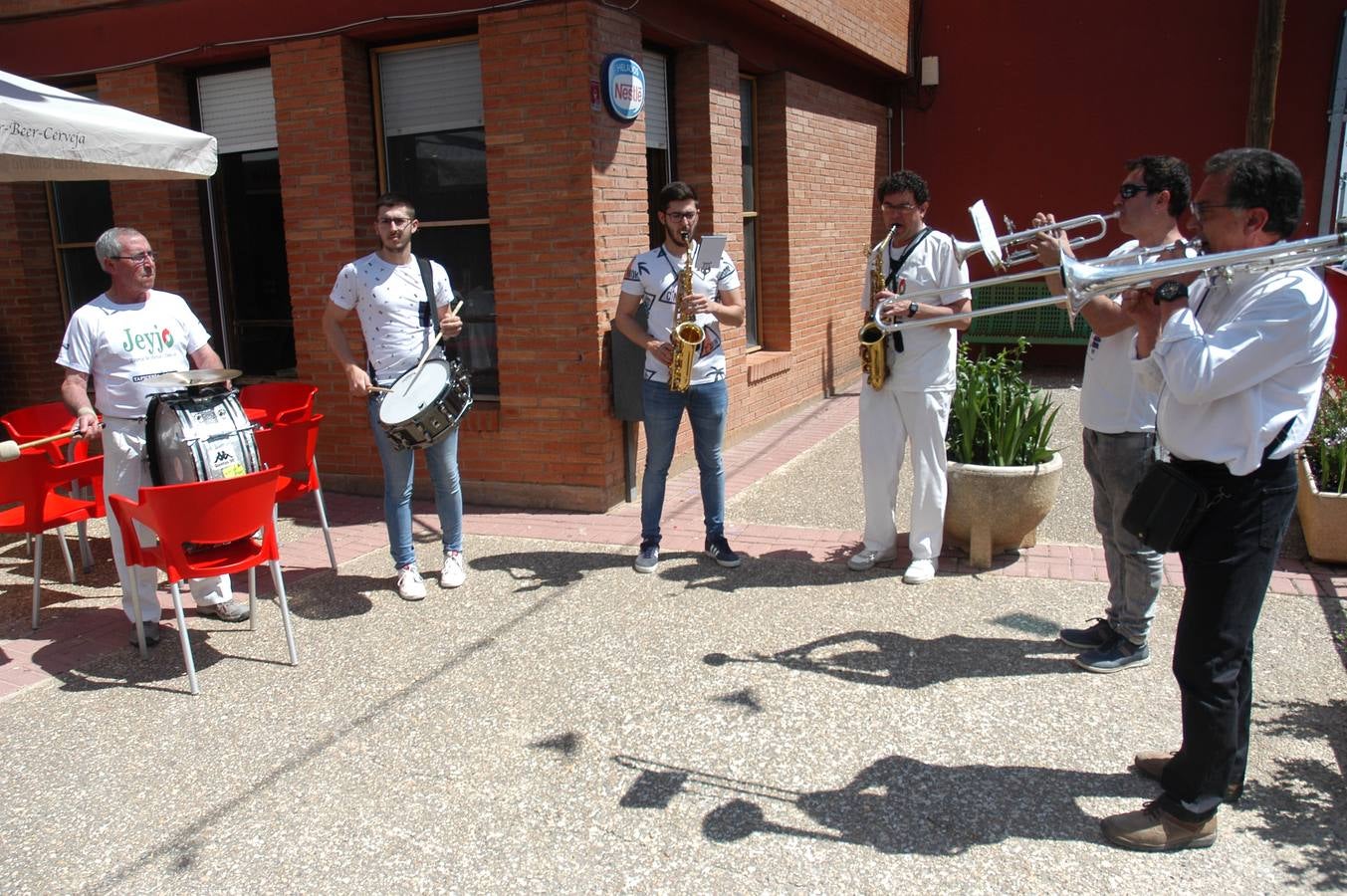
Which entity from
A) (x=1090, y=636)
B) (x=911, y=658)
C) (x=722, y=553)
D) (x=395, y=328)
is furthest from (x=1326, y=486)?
(x=395, y=328)

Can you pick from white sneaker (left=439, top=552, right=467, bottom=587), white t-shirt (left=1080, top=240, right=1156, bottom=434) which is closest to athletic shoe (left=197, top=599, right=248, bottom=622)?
white sneaker (left=439, top=552, right=467, bottom=587)

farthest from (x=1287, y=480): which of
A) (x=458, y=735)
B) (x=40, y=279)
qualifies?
(x=40, y=279)

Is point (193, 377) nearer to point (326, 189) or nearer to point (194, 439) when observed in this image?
point (194, 439)

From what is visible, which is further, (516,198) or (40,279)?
(40,279)

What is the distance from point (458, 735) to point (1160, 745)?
2476 mm

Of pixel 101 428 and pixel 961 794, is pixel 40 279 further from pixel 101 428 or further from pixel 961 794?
pixel 961 794

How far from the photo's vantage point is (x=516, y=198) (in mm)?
6484

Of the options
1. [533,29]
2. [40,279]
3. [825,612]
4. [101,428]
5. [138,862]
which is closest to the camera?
[138,862]

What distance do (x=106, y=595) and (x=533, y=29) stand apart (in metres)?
4.02

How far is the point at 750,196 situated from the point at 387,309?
16.7 ft

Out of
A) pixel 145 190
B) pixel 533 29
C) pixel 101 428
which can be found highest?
pixel 533 29

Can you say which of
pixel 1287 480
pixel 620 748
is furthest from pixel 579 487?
pixel 1287 480

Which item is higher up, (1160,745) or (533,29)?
(533,29)

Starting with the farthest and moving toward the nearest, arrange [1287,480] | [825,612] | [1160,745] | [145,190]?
1. [145,190]
2. [825,612]
3. [1160,745]
4. [1287,480]
